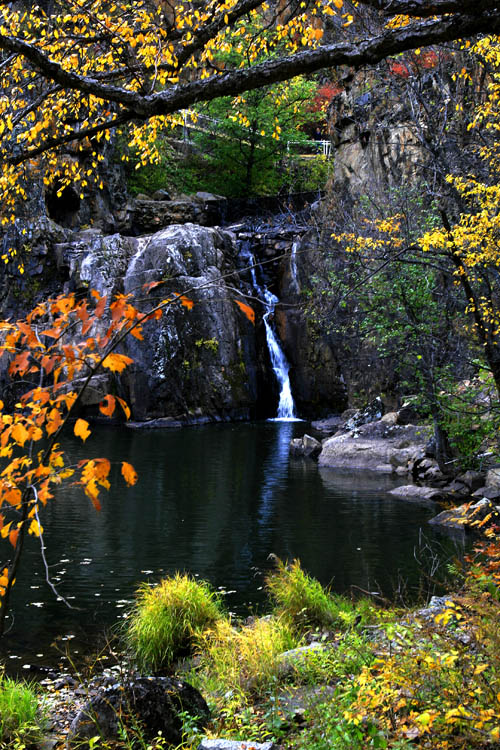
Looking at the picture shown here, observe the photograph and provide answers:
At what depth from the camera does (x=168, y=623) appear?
707 centimetres

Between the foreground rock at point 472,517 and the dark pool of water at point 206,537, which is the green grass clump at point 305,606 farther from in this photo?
the foreground rock at point 472,517

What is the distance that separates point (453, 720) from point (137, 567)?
7916 millimetres

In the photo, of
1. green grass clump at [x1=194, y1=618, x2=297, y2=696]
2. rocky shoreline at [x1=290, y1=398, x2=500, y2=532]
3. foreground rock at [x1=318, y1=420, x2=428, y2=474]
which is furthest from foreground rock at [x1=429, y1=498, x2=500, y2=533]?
green grass clump at [x1=194, y1=618, x2=297, y2=696]

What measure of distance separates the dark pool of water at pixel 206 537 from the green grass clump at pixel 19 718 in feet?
3.01

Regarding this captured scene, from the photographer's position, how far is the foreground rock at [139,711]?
436 cm

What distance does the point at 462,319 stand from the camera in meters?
13.5

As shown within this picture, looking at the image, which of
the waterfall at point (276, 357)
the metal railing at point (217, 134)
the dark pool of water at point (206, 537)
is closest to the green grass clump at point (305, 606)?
the dark pool of water at point (206, 537)

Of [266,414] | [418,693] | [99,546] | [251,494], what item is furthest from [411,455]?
[418,693]

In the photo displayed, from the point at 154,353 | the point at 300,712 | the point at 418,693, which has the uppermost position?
the point at 154,353

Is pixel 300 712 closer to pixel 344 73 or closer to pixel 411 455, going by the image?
pixel 411 455

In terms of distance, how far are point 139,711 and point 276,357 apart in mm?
26730

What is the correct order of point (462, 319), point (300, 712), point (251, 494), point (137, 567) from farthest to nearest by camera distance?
point (251, 494) → point (462, 319) → point (137, 567) → point (300, 712)

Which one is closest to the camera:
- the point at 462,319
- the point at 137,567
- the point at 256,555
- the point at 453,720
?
the point at 453,720

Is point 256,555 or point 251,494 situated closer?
point 256,555
